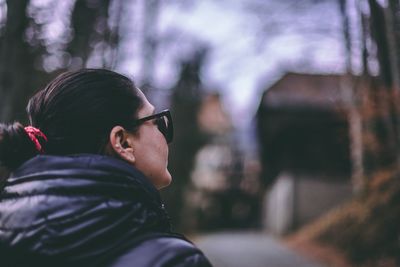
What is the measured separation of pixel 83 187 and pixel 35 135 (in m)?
0.24

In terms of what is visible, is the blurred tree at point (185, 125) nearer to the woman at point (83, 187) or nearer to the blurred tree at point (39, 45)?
the blurred tree at point (39, 45)

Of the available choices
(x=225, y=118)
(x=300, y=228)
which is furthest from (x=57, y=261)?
(x=225, y=118)

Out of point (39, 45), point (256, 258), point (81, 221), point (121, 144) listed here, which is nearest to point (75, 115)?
point (121, 144)

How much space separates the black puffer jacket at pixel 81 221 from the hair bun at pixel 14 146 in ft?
0.20

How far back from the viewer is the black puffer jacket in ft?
3.41

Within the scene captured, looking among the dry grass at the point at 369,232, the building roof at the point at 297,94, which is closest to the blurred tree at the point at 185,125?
the building roof at the point at 297,94

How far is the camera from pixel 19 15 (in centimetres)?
611

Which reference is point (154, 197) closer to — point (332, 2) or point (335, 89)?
point (332, 2)

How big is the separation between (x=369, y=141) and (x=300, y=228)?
378 inches

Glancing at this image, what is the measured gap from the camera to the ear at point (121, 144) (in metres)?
1.27

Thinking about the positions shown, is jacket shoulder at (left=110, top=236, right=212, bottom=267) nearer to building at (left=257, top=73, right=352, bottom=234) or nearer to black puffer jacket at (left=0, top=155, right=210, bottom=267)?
black puffer jacket at (left=0, top=155, right=210, bottom=267)

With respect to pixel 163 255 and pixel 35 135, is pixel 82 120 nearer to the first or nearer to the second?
pixel 35 135

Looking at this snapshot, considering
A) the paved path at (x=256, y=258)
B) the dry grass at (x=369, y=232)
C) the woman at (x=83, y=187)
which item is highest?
the woman at (x=83, y=187)

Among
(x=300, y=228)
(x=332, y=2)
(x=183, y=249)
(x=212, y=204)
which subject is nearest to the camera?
(x=183, y=249)
